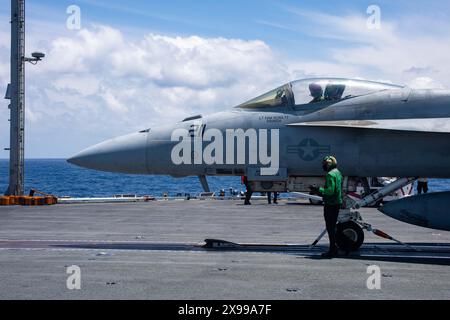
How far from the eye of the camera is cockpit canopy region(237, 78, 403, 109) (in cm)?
1319

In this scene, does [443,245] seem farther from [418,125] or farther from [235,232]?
[235,232]

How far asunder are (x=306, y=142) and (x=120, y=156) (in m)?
4.05

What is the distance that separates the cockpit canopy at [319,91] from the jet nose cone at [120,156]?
279cm

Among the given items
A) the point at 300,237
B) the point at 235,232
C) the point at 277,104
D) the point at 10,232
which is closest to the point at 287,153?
the point at 277,104

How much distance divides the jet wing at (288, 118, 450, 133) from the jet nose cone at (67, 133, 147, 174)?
3.45 m

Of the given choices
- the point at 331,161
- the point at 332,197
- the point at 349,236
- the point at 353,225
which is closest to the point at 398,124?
the point at 331,161

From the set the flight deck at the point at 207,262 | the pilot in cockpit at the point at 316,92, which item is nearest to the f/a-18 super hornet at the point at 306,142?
the pilot in cockpit at the point at 316,92

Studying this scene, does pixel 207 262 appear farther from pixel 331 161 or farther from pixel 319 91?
pixel 319 91

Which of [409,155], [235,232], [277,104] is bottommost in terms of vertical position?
[235,232]

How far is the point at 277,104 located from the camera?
13.4 metres

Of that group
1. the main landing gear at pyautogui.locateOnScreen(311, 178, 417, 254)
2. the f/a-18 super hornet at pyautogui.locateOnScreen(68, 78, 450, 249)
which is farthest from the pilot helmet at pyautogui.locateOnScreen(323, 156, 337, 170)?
the main landing gear at pyautogui.locateOnScreen(311, 178, 417, 254)

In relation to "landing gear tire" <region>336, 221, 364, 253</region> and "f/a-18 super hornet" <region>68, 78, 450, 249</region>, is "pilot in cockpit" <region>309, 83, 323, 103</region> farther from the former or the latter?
"landing gear tire" <region>336, 221, 364, 253</region>

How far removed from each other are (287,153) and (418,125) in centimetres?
275

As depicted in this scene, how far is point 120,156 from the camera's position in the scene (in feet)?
43.7
